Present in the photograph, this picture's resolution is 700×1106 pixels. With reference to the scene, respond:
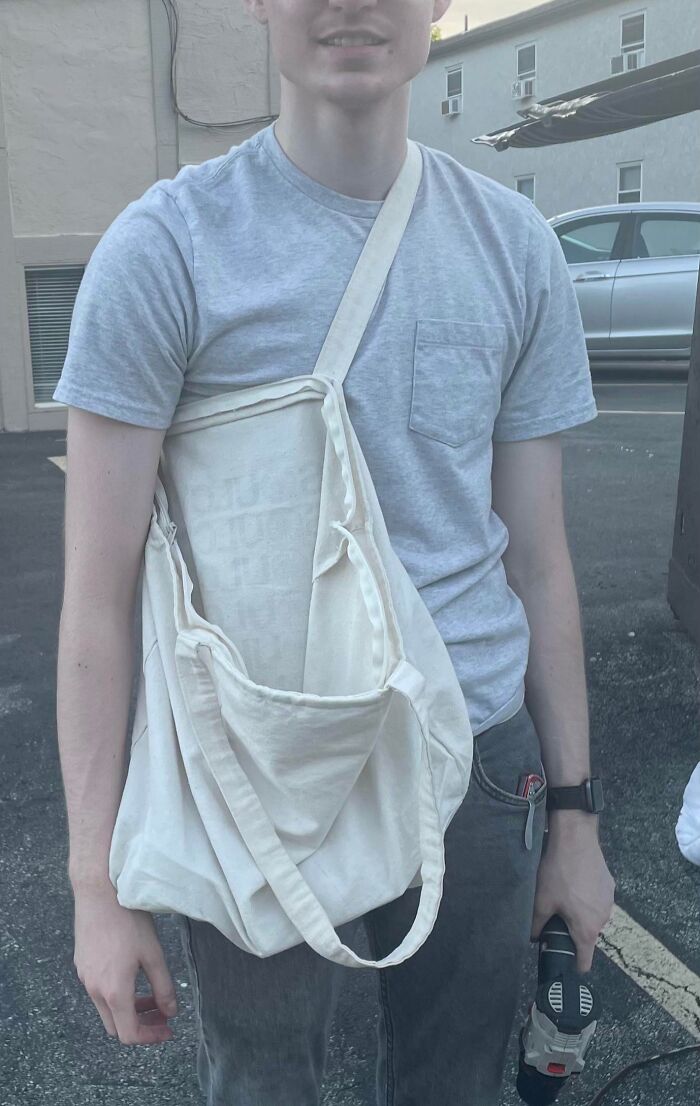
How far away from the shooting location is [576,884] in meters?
1.60

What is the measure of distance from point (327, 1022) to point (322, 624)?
477mm

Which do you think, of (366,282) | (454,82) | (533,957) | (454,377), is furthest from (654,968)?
(454,82)

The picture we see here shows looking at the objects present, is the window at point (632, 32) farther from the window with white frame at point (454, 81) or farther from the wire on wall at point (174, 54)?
the wire on wall at point (174, 54)

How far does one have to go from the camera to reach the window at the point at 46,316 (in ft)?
37.3

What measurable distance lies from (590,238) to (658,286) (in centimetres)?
102

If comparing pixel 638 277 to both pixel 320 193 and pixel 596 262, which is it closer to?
pixel 596 262

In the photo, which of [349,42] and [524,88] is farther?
[524,88]

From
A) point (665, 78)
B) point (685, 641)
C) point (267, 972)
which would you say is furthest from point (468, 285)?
point (665, 78)

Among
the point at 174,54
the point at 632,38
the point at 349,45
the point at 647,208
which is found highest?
the point at 632,38

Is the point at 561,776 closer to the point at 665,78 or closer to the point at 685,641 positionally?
the point at 685,641

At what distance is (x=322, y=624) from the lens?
1251mm

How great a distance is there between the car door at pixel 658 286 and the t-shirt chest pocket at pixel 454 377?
12193 millimetres

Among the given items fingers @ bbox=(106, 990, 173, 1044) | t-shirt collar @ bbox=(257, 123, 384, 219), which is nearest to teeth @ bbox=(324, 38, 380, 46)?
t-shirt collar @ bbox=(257, 123, 384, 219)

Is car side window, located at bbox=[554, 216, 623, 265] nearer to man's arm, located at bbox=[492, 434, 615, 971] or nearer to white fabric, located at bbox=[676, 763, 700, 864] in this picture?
white fabric, located at bbox=[676, 763, 700, 864]
